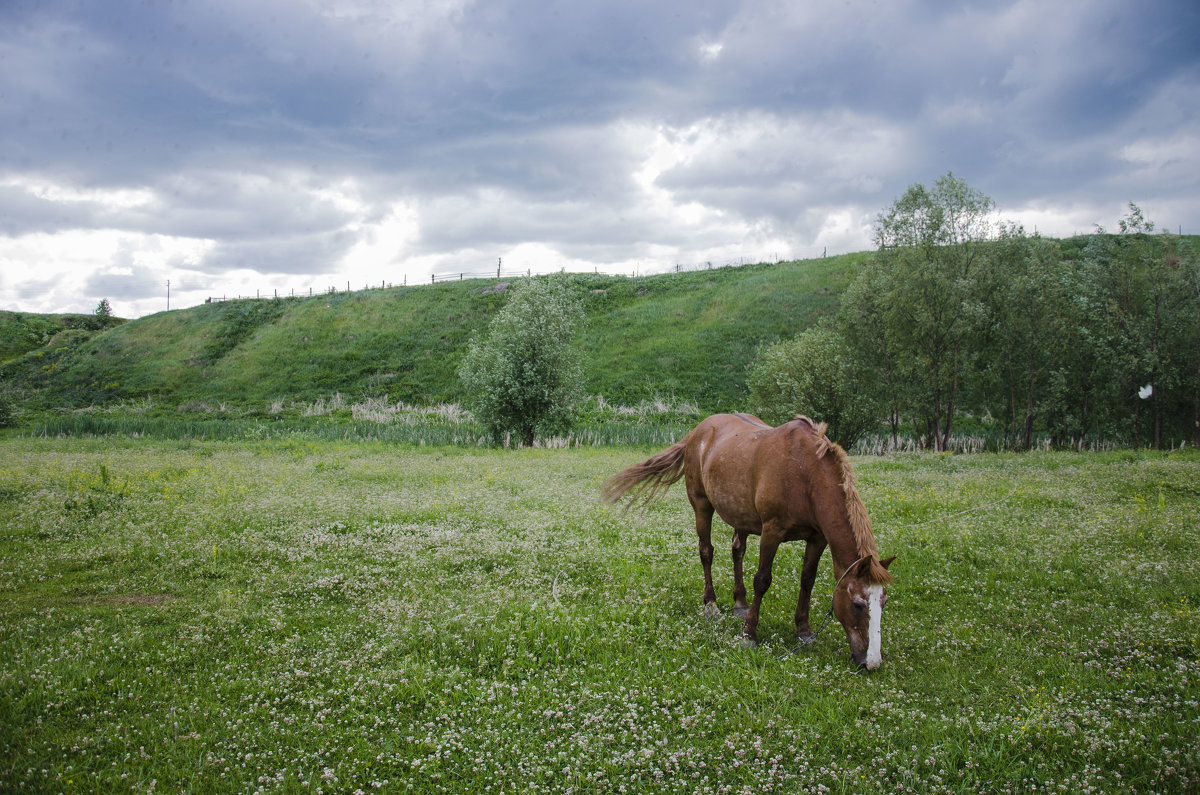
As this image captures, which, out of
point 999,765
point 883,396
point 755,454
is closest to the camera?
point 999,765

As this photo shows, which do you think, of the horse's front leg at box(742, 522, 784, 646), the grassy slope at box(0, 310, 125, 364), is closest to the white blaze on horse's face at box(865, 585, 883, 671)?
the horse's front leg at box(742, 522, 784, 646)

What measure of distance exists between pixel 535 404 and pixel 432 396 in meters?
21.8

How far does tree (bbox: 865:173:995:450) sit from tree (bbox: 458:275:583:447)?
1843 centimetres

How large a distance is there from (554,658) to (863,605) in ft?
12.0

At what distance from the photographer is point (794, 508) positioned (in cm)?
738

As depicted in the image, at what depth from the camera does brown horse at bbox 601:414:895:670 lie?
6719 mm

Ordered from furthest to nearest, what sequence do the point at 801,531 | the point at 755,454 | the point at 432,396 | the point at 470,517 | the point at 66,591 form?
1. the point at 432,396
2. the point at 470,517
3. the point at 66,591
4. the point at 755,454
5. the point at 801,531

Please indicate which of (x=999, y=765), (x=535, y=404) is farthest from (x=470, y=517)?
(x=535, y=404)

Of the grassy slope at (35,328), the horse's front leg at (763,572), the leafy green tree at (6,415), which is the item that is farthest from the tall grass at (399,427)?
the grassy slope at (35,328)

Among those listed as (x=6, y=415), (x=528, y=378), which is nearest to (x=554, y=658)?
(x=528, y=378)

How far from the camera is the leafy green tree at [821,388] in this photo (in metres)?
33.0

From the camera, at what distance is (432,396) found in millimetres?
52281

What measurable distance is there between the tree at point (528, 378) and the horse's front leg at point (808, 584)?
26.1 meters

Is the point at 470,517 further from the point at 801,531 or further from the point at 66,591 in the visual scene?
the point at 801,531
